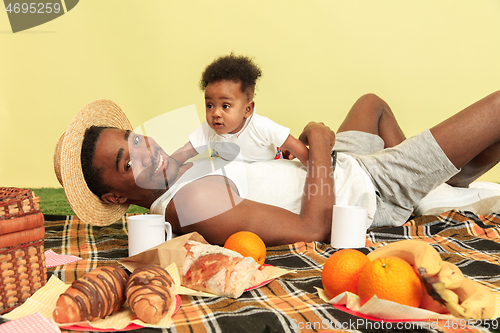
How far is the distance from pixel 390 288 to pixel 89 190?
122 cm

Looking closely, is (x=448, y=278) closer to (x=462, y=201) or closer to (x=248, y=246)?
(x=248, y=246)

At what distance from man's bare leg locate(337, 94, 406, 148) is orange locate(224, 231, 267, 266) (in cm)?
124

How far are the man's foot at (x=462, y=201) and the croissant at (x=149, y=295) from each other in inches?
63.7

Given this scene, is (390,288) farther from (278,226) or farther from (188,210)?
(188,210)

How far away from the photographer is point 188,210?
1.44 m

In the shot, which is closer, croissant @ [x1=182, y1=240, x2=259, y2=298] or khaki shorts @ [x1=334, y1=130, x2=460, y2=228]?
croissant @ [x1=182, y1=240, x2=259, y2=298]

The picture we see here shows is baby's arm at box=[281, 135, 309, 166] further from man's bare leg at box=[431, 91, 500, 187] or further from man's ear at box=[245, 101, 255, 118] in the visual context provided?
man's bare leg at box=[431, 91, 500, 187]

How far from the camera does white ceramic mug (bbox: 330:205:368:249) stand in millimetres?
1457

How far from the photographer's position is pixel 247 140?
71.4 inches

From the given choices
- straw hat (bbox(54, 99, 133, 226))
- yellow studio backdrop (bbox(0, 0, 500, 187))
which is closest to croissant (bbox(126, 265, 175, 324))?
straw hat (bbox(54, 99, 133, 226))

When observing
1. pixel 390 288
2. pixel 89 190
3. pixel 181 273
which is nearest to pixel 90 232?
pixel 89 190

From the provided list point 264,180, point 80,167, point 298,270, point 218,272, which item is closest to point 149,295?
point 218,272
